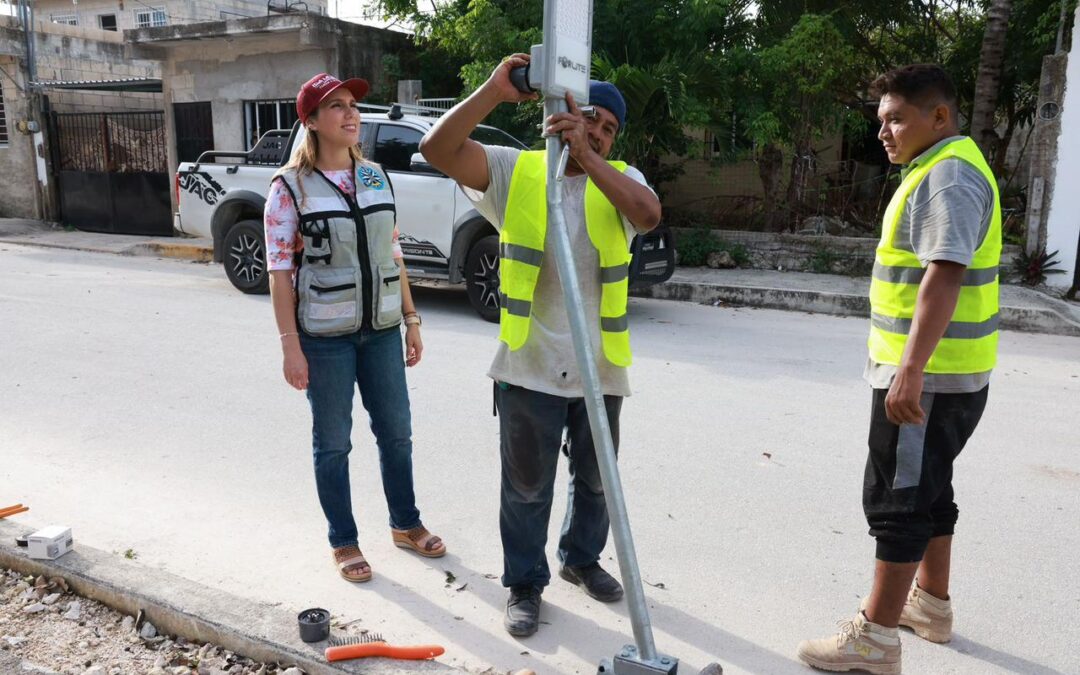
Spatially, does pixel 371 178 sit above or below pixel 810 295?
above

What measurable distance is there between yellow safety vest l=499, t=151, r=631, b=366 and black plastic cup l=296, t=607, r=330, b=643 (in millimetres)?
1047

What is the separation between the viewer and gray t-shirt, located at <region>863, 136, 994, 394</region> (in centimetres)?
251

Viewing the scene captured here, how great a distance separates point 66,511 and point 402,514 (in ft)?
5.29

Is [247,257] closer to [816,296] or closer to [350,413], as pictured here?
[816,296]

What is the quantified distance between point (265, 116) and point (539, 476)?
1401 centimetres

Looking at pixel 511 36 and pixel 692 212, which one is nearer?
pixel 511 36

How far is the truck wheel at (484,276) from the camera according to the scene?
8.60m

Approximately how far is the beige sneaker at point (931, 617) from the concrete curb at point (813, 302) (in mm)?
6385

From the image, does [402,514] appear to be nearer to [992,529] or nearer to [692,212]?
[992,529]

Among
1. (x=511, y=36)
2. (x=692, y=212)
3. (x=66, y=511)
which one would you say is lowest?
(x=66, y=511)

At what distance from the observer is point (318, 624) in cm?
287

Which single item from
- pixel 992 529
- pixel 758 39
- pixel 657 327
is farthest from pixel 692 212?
pixel 992 529

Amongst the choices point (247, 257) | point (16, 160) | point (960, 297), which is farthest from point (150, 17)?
point (960, 297)

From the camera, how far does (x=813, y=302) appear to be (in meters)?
9.55
